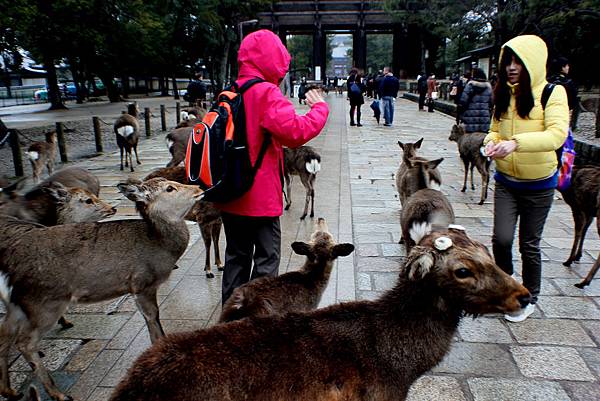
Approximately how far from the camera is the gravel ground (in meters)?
12.5

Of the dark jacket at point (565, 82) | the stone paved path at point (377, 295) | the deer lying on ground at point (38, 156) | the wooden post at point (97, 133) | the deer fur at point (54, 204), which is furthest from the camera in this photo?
the wooden post at point (97, 133)

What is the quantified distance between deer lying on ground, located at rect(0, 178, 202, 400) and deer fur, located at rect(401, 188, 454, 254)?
2.16 meters

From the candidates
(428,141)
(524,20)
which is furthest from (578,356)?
(524,20)

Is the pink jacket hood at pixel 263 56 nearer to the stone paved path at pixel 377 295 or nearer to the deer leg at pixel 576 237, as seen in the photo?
the stone paved path at pixel 377 295

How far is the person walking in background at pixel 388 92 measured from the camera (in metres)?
17.0

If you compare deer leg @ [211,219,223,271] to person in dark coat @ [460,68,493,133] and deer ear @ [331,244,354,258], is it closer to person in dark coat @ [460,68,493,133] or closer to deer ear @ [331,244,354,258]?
deer ear @ [331,244,354,258]

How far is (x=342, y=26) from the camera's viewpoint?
49.8 meters

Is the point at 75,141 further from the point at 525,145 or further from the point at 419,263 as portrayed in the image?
the point at 419,263

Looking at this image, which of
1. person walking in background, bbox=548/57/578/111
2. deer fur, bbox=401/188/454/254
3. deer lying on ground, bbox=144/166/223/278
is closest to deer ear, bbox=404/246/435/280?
deer fur, bbox=401/188/454/254

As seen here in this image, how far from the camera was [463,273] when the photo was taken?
2.19 metres

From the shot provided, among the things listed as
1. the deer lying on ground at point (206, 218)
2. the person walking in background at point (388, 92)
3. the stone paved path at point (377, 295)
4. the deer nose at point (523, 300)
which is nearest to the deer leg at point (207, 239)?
the deer lying on ground at point (206, 218)

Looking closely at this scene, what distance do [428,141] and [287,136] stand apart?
39.8 feet

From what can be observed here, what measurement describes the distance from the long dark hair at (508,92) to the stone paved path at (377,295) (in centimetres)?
180

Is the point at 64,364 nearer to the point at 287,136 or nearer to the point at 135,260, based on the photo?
the point at 135,260
